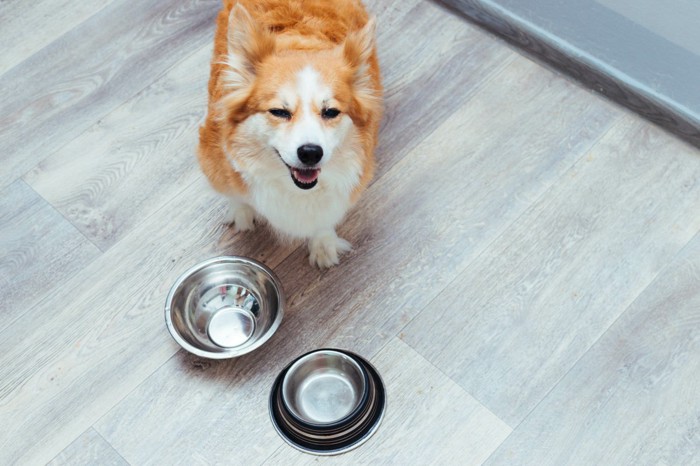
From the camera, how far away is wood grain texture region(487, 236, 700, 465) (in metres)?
2.07

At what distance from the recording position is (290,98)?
6.07ft

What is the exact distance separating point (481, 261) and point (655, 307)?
51 cm

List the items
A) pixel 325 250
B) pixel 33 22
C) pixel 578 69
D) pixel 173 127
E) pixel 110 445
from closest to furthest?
pixel 110 445 < pixel 325 250 < pixel 173 127 < pixel 578 69 < pixel 33 22

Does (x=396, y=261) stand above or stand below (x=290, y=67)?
below

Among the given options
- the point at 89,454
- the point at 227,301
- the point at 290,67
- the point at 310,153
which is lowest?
the point at 89,454

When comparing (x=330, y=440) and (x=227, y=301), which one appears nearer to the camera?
(x=330, y=440)

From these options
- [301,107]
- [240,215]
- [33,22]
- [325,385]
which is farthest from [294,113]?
[33,22]

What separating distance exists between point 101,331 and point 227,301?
0.36 m

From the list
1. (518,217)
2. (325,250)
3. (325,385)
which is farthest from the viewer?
(518,217)

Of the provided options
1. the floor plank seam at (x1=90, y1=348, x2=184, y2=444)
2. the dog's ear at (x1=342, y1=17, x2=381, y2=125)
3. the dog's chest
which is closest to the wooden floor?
the floor plank seam at (x1=90, y1=348, x2=184, y2=444)

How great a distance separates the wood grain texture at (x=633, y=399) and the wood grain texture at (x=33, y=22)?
1999mm

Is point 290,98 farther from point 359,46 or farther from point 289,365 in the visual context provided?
point 289,365

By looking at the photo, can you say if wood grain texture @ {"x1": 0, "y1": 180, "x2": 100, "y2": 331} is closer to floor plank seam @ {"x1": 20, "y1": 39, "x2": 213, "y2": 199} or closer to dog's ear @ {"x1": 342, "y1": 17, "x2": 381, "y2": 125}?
floor plank seam @ {"x1": 20, "y1": 39, "x2": 213, "y2": 199}

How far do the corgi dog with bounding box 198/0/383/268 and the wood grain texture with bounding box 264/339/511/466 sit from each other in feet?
1.42
